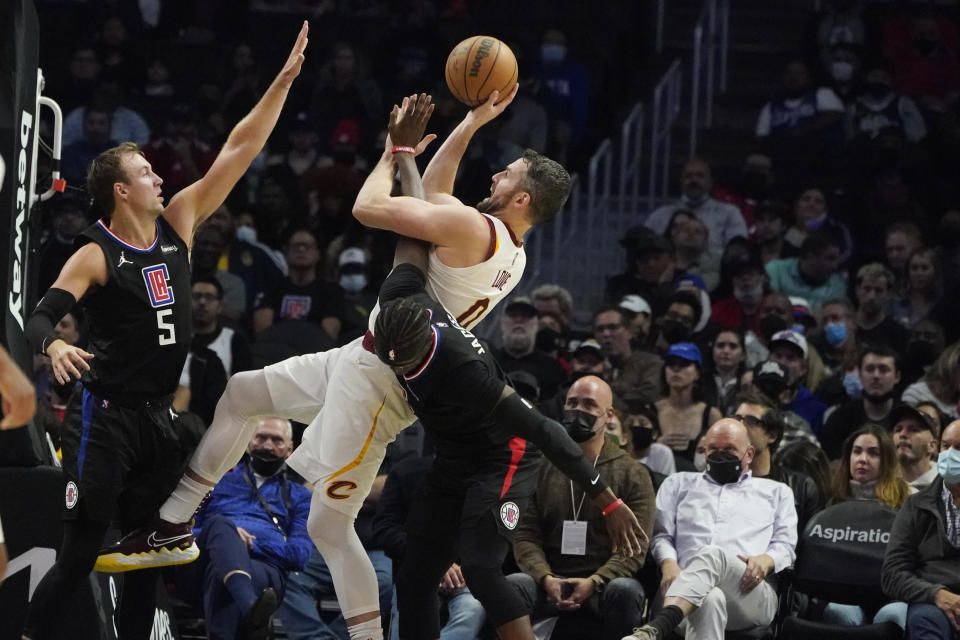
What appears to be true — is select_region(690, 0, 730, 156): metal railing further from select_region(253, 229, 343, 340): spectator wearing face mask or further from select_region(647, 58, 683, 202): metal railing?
select_region(253, 229, 343, 340): spectator wearing face mask

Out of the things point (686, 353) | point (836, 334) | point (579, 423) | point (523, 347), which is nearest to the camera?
point (579, 423)

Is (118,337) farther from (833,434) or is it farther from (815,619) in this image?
(833,434)

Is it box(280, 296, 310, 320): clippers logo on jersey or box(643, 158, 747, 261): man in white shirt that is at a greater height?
box(643, 158, 747, 261): man in white shirt

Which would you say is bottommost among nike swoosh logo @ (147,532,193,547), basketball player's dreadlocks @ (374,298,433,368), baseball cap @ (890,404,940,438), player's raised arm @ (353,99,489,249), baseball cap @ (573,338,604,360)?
nike swoosh logo @ (147,532,193,547)

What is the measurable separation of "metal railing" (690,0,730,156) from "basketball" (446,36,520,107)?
7.80 m

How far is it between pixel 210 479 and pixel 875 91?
9684 mm

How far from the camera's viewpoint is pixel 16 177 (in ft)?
20.5

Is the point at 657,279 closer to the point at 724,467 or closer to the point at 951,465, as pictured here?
the point at 724,467

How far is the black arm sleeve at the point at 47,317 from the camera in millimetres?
5773

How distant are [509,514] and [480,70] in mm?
2042

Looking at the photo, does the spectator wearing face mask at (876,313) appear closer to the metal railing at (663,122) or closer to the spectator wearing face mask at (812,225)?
the spectator wearing face mask at (812,225)

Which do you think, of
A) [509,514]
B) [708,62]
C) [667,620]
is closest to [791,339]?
[667,620]

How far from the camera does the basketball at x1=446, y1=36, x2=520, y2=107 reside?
680 centimetres

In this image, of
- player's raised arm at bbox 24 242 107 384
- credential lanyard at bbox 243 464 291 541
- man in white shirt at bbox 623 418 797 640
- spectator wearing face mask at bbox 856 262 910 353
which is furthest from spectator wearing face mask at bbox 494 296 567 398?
player's raised arm at bbox 24 242 107 384
